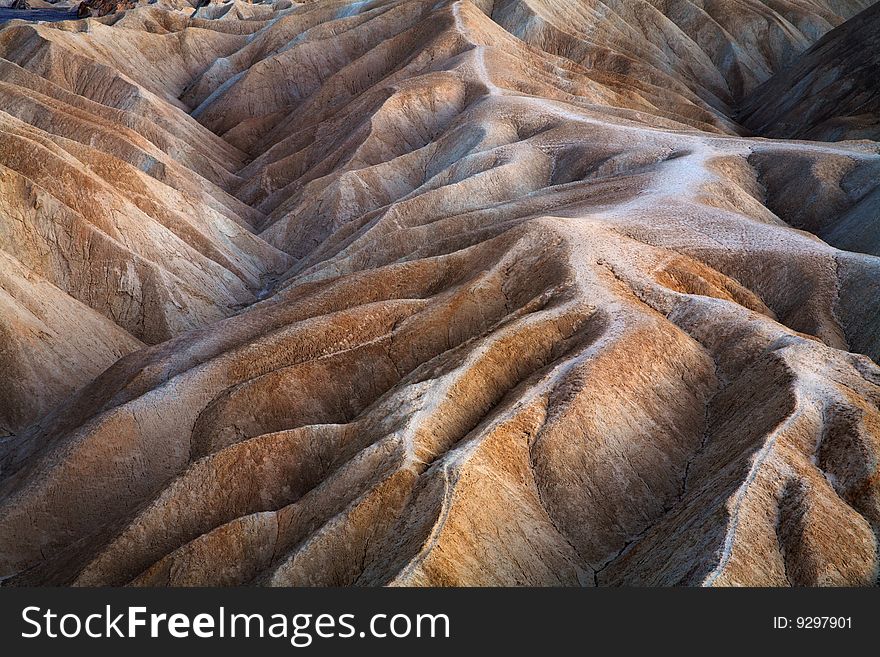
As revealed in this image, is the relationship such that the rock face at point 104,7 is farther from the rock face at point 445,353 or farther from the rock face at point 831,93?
the rock face at point 831,93

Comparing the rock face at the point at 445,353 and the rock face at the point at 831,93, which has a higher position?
the rock face at the point at 445,353

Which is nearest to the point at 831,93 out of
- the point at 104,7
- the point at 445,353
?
the point at 445,353

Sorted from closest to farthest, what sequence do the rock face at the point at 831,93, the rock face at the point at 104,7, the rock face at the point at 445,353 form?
the rock face at the point at 445,353, the rock face at the point at 831,93, the rock face at the point at 104,7

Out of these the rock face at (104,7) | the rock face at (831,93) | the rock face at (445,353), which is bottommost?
the rock face at (831,93)

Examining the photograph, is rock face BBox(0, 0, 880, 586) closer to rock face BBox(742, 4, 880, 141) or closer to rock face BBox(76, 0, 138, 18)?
rock face BBox(742, 4, 880, 141)

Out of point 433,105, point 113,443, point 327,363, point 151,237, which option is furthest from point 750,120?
point 113,443

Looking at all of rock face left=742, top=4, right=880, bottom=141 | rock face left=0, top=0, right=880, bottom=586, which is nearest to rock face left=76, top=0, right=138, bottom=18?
rock face left=0, top=0, right=880, bottom=586

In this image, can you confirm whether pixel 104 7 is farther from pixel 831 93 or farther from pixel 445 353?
pixel 445 353

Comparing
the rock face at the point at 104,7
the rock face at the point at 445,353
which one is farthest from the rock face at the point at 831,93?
the rock face at the point at 104,7
